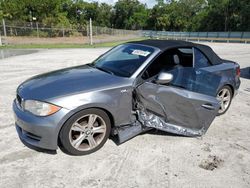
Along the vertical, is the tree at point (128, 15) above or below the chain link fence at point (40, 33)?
above

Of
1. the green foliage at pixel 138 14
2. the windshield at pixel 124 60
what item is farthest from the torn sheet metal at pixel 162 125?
the green foliage at pixel 138 14

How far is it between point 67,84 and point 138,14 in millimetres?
94830

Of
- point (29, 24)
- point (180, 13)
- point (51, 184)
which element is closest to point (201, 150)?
point (51, 184)

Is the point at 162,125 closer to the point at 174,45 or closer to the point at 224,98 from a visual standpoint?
the point at 174,45

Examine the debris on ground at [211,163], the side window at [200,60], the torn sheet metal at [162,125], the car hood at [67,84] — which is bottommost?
the debris on ground at [211,163]

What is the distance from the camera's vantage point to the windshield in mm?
3863

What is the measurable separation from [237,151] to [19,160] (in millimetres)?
3298

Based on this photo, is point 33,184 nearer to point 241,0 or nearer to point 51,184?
point 51,184

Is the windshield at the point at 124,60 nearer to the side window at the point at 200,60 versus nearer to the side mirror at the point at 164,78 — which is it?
the side mirror at the point at 164,78

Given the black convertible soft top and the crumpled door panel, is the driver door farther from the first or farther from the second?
the black convertible soft top

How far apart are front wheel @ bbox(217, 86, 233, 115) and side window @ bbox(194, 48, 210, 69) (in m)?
0.80

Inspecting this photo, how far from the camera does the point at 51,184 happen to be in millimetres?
2836

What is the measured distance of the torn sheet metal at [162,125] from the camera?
12.4 ft

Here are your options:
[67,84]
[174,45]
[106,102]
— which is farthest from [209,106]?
[67,84]
